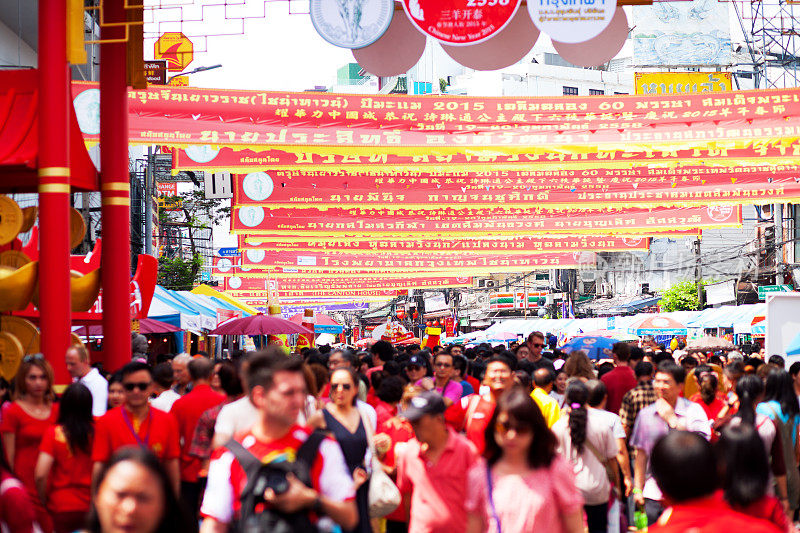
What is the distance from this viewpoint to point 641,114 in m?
14.3

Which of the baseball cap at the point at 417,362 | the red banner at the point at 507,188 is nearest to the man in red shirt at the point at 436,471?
the baseball cap at the point at 417,362

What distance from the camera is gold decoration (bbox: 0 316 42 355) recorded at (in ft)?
34.7

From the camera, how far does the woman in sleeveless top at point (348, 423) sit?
620 cm

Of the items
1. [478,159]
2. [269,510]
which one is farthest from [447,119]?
[269,510]

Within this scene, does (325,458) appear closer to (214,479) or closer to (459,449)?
(214,479)

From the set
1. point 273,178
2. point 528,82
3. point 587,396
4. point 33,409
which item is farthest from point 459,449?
point 528,82

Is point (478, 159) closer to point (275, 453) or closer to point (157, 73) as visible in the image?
point (157, 73)

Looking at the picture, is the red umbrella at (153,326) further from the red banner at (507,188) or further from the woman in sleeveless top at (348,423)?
the woman in sleeveless top at (348,423)

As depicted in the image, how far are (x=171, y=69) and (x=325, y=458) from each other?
21.7 meters

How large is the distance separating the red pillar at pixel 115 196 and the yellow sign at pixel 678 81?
30603mm

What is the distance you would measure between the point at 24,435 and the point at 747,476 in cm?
472

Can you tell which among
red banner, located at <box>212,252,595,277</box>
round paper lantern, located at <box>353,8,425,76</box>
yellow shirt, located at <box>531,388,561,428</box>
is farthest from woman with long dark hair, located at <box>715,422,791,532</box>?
red banner, located at <box>212,252,595,277</box>

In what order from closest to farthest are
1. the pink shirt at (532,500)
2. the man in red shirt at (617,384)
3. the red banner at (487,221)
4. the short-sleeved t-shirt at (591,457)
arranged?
the pink shirt at (532,500)
the short-sleeved t-shirt at (591,457)
the man in red shirt at (617,384)
the red banner at (487,221)

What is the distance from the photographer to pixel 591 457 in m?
7.38
